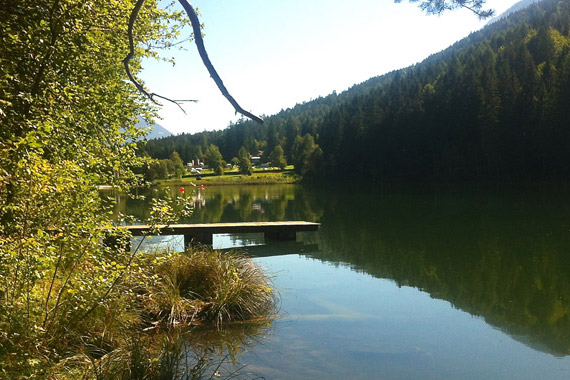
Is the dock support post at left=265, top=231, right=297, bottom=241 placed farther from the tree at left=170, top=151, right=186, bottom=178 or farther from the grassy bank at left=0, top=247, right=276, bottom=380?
the tree at left=170, top=151, right=186, bottom=178

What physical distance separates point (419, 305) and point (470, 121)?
57.0 m

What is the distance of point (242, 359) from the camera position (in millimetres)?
5879

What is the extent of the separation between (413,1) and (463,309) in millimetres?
5045

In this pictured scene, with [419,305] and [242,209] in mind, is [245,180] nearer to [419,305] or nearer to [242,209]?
[242,209]

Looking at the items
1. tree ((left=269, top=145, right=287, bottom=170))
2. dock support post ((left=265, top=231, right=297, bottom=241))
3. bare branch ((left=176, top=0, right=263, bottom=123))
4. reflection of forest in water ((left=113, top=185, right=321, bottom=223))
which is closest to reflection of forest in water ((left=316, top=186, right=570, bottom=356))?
dock support post ((left=265, top=231, right=297, bottom=241))

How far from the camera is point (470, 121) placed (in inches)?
2379

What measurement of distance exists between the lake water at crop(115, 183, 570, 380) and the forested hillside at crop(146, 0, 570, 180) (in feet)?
132

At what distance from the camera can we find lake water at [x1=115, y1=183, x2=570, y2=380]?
229 inches

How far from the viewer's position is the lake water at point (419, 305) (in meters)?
5.81

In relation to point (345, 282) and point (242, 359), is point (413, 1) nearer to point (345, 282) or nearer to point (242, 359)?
point (242, 359)

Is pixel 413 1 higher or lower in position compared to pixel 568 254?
higher

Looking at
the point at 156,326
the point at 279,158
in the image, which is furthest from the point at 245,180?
the point at 156,326

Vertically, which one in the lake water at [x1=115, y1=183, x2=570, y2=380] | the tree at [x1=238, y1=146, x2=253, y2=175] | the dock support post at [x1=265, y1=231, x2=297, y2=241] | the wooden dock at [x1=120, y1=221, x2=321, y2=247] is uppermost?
the tree at [x1=238, y1=146, x2=253, y2=175]

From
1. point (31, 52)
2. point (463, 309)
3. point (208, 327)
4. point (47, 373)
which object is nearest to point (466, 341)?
point (463, 309)
